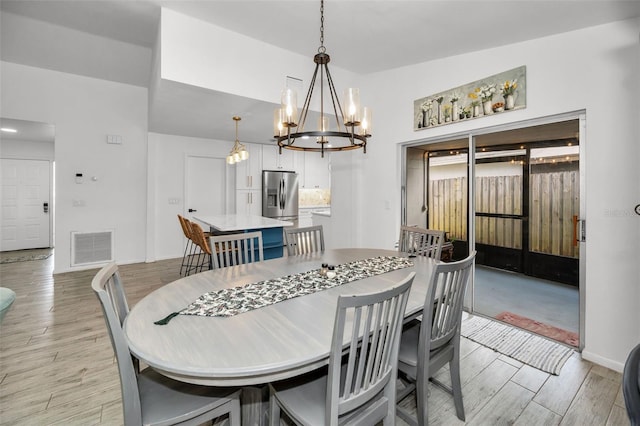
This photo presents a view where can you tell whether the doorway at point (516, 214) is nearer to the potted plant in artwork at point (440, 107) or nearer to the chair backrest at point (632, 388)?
the potted plant in artwork at point (440, 107)

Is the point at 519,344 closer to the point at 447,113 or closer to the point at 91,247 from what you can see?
the point at 447,113

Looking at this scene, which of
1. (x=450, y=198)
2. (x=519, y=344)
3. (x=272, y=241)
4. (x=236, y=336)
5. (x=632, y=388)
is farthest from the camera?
(x=272, y=241)

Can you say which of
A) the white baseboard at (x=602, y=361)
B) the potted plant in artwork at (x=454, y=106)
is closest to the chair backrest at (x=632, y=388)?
the white baseboard at (x=602, y=361)

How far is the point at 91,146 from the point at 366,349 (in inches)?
228

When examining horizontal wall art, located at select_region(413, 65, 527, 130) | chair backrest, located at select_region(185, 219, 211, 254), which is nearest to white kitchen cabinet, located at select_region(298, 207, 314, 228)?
chair backrest, located at select_region(185, 219, 211, 254)

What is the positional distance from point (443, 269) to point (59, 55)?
5563 millimetres

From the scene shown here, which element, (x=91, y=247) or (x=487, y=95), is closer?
(x=487, y=95)

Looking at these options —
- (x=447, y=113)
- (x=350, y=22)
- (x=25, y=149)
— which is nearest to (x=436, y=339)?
(x=447, y=113)

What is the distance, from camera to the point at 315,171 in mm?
7746

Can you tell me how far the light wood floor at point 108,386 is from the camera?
173cm

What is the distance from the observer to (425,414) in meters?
1.53

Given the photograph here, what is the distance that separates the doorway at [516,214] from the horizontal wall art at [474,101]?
0.23 m

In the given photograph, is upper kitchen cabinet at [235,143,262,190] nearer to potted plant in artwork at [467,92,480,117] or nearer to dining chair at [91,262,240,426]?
potted plant in artwork at [467,92,480,117]

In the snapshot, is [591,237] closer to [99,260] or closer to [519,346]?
[519,346]
